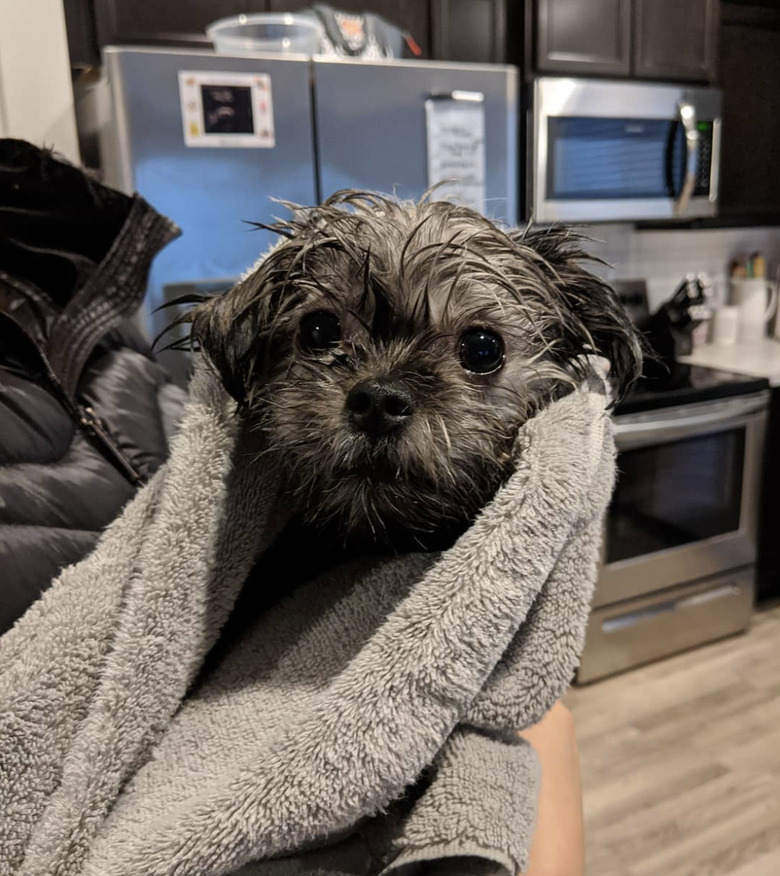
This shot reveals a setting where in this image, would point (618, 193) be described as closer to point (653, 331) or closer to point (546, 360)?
point (653, 331)

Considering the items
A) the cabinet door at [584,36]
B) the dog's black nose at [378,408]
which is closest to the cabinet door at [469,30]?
the cabinet door at [584,36]

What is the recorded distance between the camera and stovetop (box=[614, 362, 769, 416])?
2408 mm

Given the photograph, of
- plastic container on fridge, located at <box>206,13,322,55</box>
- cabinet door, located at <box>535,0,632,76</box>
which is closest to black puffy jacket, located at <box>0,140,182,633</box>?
plastic container on fridge, located at <box>206,13,322,55</box>

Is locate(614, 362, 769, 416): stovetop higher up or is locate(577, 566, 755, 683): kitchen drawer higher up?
locate(614, 362, 769, 416): stovetop

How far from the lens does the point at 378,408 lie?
720mm

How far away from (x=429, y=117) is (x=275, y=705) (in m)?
1.73

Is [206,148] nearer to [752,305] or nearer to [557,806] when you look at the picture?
[557,806]

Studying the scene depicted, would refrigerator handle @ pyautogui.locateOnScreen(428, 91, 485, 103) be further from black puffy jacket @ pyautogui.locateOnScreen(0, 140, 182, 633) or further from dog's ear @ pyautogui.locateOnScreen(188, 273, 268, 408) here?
dog's ear @ pyautogui.locateOnScreen(188, 273, 268, 408)

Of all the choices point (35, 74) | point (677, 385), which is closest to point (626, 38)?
point (677, 385)

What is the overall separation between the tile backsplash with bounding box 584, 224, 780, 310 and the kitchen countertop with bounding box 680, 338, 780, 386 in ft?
1.02

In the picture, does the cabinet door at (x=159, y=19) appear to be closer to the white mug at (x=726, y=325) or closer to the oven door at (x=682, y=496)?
the oven door at (x=682, y=496)

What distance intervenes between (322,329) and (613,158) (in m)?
2.04

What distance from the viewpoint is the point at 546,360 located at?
888mm

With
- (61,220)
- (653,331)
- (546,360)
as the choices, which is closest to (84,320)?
(61,220)
